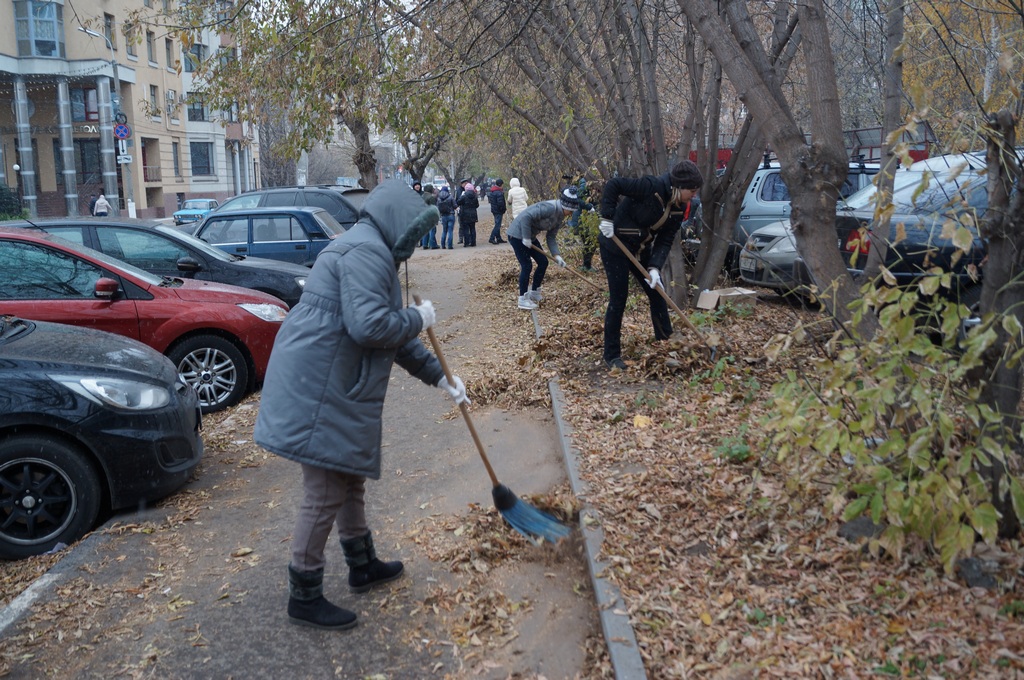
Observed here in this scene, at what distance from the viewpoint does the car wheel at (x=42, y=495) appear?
16.6ft

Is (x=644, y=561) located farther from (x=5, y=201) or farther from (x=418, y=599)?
(x=5, y=201)

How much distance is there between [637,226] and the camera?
319 inches

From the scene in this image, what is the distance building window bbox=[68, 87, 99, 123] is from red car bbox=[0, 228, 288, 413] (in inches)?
1624

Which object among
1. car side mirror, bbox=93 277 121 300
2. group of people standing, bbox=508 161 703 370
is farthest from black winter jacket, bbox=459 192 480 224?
car side mirror, bbox=93 277 121 300

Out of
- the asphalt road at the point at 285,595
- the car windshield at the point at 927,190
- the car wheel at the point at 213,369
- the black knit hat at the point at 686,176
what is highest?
the black knit hat at the point at 686,176

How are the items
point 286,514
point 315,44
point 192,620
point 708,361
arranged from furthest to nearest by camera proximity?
point 315,44
point 708,361
point 286,514
point 192,620

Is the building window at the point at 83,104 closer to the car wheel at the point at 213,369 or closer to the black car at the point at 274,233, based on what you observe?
the black car at the point at 274,233

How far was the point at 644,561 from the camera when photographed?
4312 mm

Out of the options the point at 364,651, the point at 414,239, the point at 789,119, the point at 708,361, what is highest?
the point at 789,119

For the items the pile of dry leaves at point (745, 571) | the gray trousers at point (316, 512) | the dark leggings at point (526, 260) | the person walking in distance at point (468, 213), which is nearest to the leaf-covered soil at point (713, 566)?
the pile of dry leaves at point (745, 571)

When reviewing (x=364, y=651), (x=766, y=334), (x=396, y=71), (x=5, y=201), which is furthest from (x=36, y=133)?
(x=364, y=651)

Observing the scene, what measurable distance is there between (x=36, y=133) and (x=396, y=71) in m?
41.0

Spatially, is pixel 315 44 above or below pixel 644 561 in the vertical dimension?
above

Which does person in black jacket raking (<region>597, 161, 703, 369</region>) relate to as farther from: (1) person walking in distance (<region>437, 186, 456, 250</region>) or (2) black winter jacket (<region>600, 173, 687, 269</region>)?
(1) person walking in distance (<region>437, 186, 456, 250</region>)
